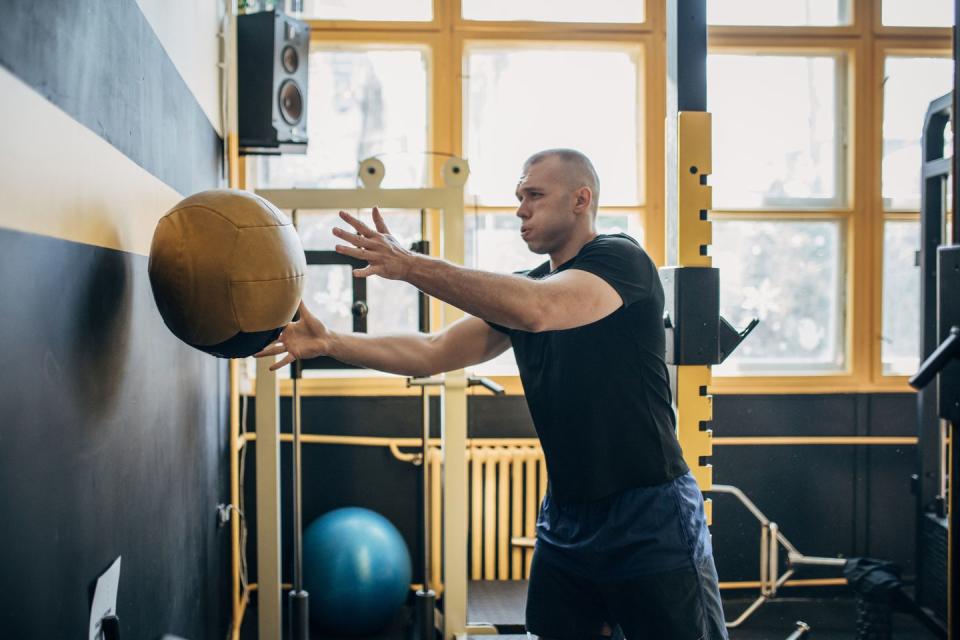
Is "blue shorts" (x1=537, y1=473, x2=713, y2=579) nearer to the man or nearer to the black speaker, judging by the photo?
the man

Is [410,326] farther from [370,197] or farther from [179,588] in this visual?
[179,588]

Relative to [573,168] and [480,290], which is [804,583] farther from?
[480,290]

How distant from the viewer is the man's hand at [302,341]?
78.2 inches

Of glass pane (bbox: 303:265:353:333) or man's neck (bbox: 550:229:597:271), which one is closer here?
man's neck (bbox: 550:229:597:271)

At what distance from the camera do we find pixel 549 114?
4027 mm

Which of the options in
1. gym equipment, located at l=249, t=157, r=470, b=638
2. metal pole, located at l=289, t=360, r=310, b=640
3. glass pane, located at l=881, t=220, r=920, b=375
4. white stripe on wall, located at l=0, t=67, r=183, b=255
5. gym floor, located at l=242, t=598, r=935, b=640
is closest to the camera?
white stripe on wall, located at l=0, t=67, r=183, b=255

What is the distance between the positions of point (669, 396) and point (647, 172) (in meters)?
2.23

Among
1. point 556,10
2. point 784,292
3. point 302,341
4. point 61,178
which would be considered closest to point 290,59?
point 556,10

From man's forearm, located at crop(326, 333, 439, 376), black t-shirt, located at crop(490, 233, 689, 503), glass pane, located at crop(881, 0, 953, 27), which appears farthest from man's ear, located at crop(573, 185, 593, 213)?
glass pane, located at crop(881, 0, 953, 27)

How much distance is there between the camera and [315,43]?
153 inches

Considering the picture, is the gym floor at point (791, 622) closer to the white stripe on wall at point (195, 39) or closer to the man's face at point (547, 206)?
the man's face at point (547, 206)

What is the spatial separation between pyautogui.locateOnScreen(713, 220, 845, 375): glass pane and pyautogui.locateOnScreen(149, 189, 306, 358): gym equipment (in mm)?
3021

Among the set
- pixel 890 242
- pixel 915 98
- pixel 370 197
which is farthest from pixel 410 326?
pixel 915 98

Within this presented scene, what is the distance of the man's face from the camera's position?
6.75 feet
